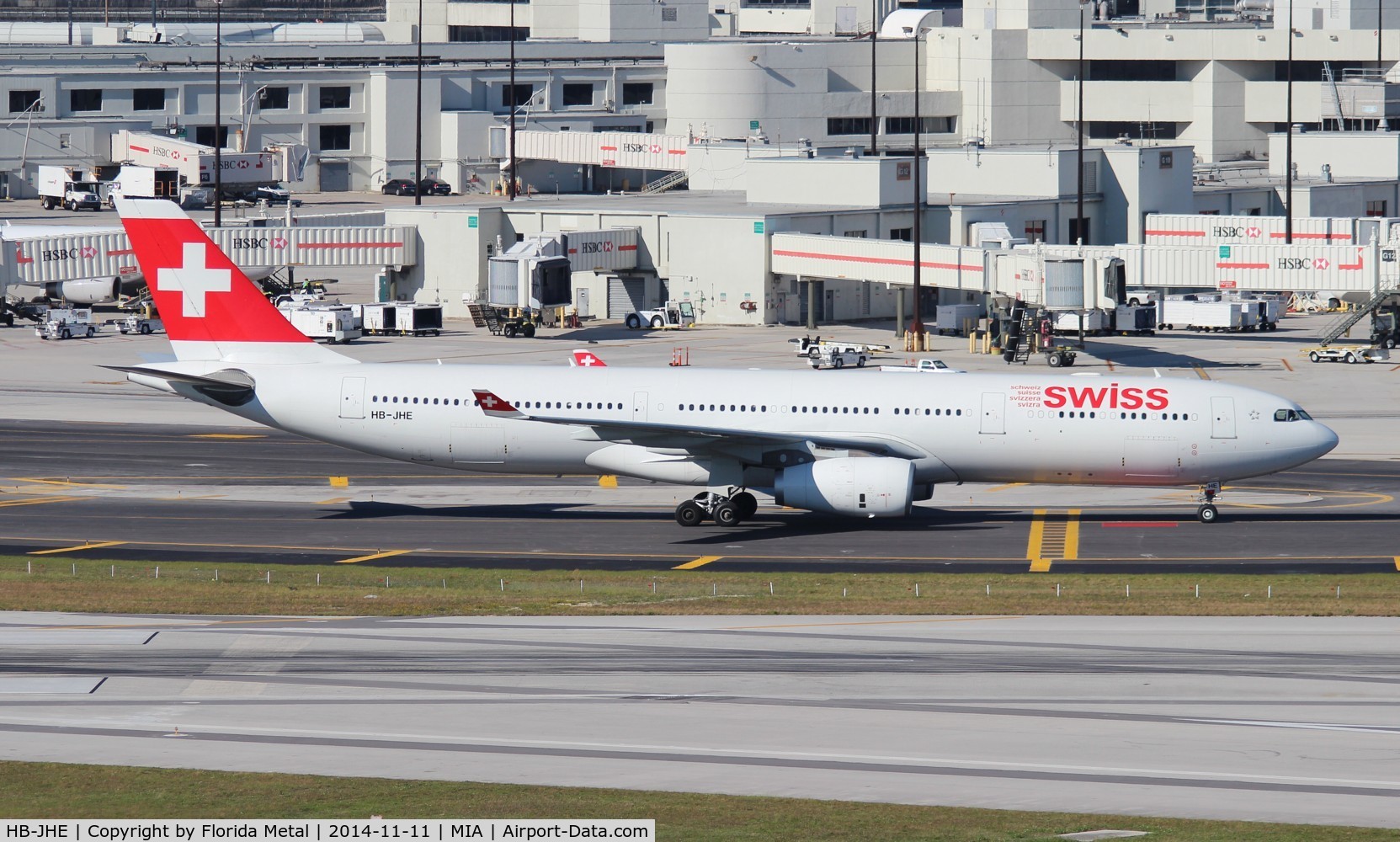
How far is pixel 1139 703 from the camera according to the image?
32.2m

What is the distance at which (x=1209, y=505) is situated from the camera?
174 feet

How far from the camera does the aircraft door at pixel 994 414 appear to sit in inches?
2025

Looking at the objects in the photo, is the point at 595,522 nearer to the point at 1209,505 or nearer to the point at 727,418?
the point at 727,418

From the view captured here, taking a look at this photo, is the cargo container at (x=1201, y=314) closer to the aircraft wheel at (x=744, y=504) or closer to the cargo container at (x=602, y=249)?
the cargo container at (x=602, y=249)

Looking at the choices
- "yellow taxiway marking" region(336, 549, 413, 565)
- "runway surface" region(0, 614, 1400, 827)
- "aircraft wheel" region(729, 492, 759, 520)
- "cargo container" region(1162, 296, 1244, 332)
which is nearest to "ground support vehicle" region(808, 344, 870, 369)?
"cargo container" region(1162, 296, 1244, 332)

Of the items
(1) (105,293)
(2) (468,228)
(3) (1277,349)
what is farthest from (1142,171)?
(1) (105,293)

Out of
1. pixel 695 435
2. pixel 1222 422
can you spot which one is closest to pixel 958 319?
pixel 1222 422

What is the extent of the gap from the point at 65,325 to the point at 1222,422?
→ 233ft

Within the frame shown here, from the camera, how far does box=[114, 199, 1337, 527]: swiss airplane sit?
5125 centimetres

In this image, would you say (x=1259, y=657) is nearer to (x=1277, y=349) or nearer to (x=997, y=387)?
(x=997, y=387)

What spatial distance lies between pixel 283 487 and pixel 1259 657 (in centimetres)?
3495

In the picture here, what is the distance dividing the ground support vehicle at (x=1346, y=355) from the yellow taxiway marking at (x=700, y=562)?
A: 54.5 meters

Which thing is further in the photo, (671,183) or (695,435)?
(671,183)

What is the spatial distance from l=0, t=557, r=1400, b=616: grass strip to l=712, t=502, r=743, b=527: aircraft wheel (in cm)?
641
